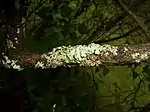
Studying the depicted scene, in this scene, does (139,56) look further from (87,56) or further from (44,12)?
(44,12)

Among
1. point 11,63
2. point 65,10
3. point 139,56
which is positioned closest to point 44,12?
point 65,10

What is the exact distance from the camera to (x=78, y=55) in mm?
601

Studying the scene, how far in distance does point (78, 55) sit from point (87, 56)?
0.05 ft

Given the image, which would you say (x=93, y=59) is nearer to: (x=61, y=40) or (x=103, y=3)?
(x=61, y=40)

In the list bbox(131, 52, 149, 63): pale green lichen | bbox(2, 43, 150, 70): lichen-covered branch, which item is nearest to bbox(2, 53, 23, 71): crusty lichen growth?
bbox(2, 43, 150, 70): lichen-covered branch

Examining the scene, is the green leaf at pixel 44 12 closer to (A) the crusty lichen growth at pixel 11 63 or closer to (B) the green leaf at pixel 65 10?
(B) the green leaf at pixel 65 10

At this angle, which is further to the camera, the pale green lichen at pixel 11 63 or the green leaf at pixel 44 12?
the green leaf at pixel 44 12

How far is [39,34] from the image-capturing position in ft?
4.35

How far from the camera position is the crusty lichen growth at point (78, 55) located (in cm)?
59

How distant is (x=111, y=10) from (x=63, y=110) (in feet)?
1.74

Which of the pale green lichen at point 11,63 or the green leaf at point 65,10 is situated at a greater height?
the green leaf at point 65,10

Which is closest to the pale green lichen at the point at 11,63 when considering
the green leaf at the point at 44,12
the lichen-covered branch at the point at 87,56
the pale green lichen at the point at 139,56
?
the lichen-covered branch at the point at 87,56

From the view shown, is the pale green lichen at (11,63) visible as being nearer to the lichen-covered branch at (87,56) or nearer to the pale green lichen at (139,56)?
the lichen-covered branch at (87,56)

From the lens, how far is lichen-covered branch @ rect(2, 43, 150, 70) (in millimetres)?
573
